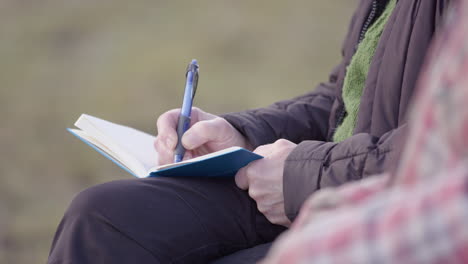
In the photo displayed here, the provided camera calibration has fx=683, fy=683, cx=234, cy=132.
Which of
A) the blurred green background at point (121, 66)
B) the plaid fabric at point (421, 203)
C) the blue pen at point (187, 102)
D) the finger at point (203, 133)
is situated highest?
the plaid fabric at point (421, 203)

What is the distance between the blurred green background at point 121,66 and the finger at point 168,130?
1.86 m

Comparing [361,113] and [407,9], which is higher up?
[407,9]

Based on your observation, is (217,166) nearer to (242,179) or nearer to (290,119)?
(242,179)

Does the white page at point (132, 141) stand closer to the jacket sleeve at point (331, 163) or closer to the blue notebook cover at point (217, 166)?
the blue notebook cover at point (217, 166)

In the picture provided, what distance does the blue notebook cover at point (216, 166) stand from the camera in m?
1.22

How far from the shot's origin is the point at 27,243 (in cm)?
301

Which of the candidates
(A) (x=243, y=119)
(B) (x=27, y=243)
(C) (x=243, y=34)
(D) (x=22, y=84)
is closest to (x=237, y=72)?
(C) (x=243, y=34)

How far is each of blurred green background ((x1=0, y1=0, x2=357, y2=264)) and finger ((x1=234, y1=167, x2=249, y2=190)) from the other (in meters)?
2.07

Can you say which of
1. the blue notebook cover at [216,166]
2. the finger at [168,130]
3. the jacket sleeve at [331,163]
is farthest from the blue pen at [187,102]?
the jacket sleeve at [331,163]

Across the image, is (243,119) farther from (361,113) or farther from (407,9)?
(407,9)

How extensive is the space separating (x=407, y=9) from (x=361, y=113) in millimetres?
218

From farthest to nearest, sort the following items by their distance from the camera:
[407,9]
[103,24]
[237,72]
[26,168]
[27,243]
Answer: [103,24] < [237,72] < [26,168] < [27,243] < [407,9]

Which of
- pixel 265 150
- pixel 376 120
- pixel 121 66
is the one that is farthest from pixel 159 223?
pixel 121 66

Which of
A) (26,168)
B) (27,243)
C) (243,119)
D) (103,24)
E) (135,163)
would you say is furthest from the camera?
(103,24)
